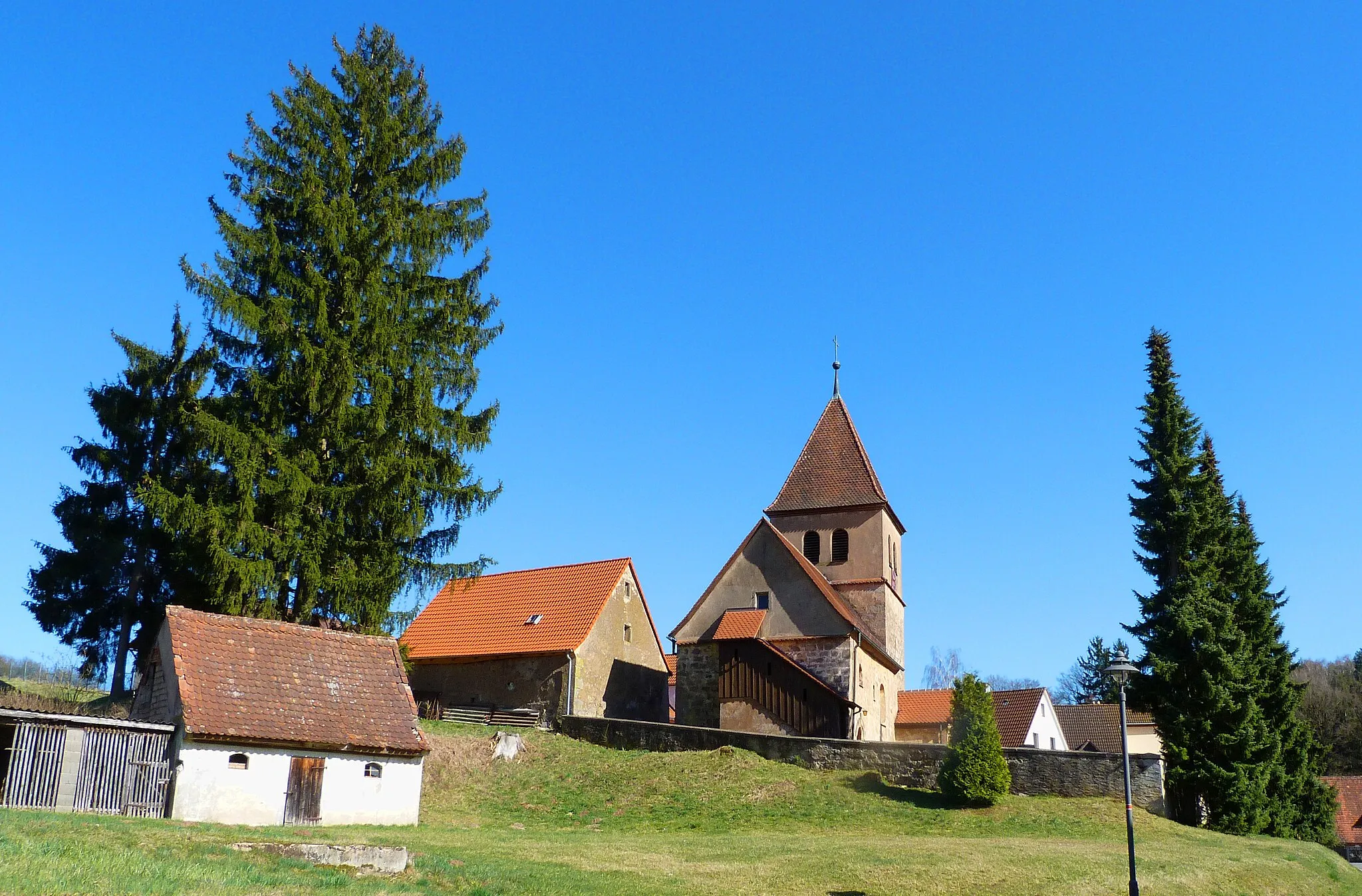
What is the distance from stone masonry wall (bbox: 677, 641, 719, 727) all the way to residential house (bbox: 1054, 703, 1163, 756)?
80.6 feet

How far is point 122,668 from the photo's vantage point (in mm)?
29406

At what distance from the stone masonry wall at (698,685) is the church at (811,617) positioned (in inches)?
1.5

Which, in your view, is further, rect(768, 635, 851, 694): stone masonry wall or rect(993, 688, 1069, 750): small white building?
rect(993, 688, 1069, 750): small white building

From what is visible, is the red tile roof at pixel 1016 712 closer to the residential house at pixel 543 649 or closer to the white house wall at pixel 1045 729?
the white house wall at pixel 1045 729

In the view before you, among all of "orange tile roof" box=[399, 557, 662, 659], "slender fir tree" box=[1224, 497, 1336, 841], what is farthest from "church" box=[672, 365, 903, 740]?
"slender fir tree" box=[1224, 497, 1336, 841]

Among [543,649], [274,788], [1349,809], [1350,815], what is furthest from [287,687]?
[1349,809]

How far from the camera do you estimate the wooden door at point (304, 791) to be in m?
21.9

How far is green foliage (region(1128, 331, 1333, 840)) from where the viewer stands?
30016 millimetres

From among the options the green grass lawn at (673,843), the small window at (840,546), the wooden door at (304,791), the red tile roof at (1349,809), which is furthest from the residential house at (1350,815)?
the wooden door at (304,791)

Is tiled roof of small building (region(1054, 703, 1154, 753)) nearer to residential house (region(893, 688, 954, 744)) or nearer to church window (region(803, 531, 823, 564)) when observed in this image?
residential house (region(893, 688, 954, 744))

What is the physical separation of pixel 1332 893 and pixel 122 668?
30.1 meters

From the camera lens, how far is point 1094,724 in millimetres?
54344

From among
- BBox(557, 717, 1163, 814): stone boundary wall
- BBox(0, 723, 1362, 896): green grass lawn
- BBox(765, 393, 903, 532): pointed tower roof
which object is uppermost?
BBox(765, 393, 903, 532): pointed tower roof

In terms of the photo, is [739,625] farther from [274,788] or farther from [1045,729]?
[1045,729]
